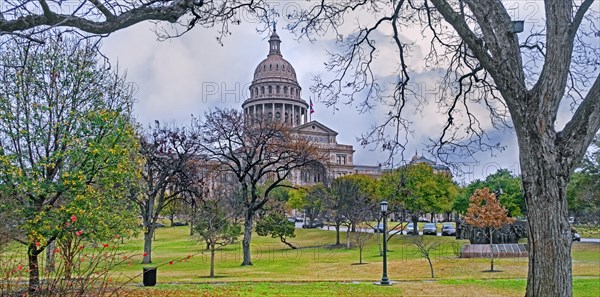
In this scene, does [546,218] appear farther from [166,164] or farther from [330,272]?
[166,164]

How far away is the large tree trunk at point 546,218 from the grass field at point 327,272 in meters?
4.01

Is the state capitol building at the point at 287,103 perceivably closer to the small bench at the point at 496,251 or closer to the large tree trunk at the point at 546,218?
the small bench at the point at 496,251

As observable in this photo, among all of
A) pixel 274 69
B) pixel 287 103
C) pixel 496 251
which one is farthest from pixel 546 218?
pixel 274 69

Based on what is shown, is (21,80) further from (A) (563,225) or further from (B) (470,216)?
(B) (470,216)

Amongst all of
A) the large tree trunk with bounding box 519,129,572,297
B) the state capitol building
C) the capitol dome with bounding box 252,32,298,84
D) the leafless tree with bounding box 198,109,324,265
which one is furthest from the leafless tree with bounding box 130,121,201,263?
the capitol dome with bounding box 252,32,298,84

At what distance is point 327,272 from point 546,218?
22.3 meters

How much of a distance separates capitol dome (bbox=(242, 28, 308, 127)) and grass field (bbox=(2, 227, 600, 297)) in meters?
49.2

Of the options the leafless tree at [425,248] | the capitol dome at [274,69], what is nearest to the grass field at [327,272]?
the leafless tree at [425,248]

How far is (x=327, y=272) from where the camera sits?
26.7 metres

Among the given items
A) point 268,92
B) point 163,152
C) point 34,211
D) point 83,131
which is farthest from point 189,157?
point 268,92

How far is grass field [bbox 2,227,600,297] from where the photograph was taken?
16234 mm

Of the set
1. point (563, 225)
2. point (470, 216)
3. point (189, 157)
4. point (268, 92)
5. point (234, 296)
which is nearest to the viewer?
point (563, 225)

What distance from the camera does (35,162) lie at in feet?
55.7

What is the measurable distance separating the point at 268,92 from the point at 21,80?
8753 cm
